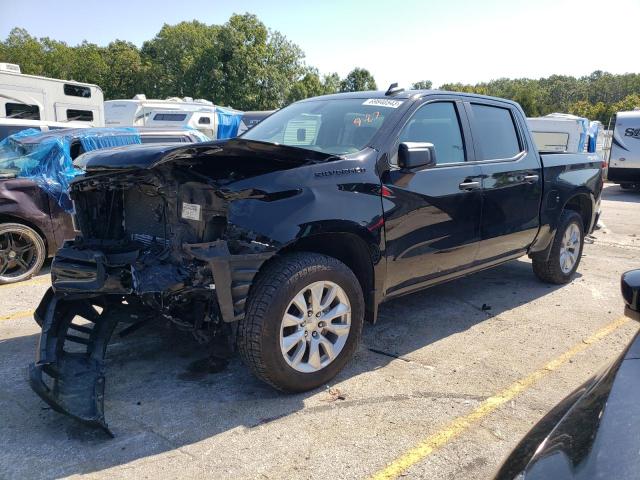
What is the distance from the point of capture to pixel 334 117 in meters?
4.27

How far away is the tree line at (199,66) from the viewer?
40812mm

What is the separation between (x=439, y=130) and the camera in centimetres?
431

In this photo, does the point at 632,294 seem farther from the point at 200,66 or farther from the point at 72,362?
the point at 200,66

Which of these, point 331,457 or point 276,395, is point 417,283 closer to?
point 276,395

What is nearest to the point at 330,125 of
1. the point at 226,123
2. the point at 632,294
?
the point at 632,294

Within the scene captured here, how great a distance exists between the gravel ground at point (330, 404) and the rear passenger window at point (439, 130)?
152cm

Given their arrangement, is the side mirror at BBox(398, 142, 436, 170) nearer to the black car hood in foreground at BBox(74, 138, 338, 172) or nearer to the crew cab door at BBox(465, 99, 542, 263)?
the black car hood in foreground at BBox(74, 138, 338, 172)

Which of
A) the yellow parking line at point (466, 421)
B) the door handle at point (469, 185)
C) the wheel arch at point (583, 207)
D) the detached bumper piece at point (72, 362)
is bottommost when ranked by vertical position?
the yellow parking line at point (466, 421)

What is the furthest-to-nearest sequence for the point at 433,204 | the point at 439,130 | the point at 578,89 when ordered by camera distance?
1. the point at 578,89
2. the point at 439,130
3. the point at 433,204

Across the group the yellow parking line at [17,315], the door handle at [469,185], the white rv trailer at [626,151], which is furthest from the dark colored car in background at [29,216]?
the white rv trailer at [626,151]

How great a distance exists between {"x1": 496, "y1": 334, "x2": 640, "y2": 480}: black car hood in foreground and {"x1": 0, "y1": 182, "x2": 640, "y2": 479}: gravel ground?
800 millimetres

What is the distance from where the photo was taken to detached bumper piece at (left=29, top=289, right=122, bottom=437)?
2.97 m

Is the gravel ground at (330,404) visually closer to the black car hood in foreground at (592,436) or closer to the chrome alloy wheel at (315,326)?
the chrome alloy wheel at (315,326)

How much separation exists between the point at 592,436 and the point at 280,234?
6.48ft
